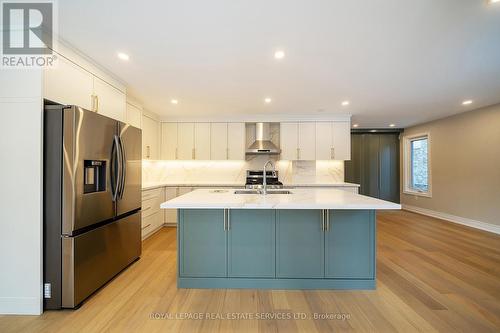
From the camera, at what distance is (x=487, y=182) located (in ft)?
13.9

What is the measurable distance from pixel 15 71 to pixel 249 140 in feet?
12.5

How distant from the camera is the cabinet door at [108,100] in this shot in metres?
2.55

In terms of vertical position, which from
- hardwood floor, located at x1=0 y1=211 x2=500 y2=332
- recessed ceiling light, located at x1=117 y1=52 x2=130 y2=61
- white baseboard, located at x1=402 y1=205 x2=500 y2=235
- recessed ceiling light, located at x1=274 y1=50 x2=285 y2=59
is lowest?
hardwood floor, located at x1=0 y1=211 x2=500 y2=332

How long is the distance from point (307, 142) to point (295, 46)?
9.76 ft

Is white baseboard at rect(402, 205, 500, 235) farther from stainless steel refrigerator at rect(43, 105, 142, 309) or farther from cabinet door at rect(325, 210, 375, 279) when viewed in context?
stainless steel refrigerator at rect(43, 105, 142, 309)

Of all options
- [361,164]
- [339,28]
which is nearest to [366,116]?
[361,164]

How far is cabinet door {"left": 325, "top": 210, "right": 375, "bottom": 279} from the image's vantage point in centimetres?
221

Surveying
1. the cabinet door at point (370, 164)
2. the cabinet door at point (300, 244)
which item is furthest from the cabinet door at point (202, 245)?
the cabinet door at point (370, 164)

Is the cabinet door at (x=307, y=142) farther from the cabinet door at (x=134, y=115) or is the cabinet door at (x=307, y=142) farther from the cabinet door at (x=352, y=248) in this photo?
the cabinet door at (x=134, y=115)

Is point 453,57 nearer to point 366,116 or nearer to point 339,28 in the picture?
point 339,28

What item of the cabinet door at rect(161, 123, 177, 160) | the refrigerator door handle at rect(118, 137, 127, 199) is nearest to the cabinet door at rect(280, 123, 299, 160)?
the cabinet door at rect(161, 123, 177, 160)

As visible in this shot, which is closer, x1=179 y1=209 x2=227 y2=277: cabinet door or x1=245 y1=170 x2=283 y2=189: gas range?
x1=179 y1=209 x2=227 y2=277: cabinet door

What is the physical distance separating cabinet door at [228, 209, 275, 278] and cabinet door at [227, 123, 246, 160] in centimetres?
273

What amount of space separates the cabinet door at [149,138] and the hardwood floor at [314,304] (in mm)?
2150
